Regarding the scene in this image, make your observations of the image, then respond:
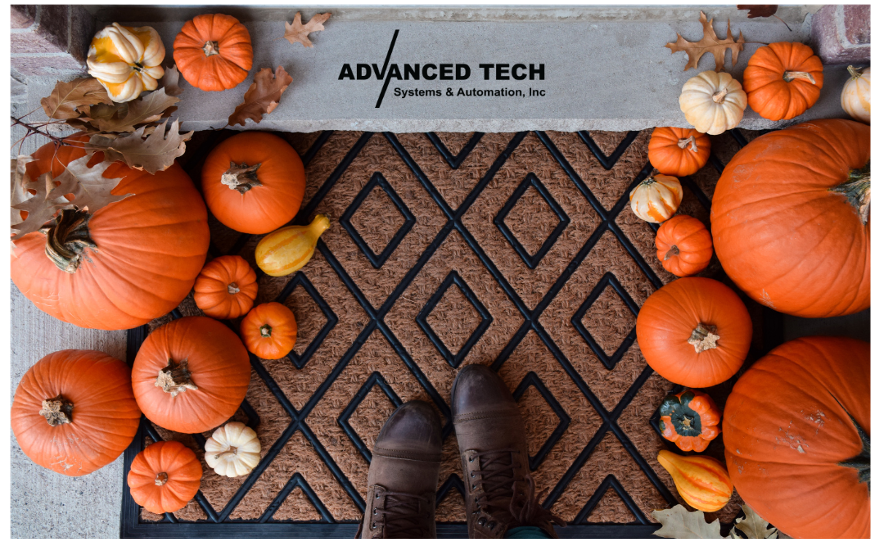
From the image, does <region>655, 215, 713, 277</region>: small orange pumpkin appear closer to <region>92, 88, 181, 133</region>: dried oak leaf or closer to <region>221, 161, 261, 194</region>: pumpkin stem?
<region>221, 161, 261, 194</region>: pumpkin stem

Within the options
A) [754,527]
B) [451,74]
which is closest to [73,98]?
[451,74]

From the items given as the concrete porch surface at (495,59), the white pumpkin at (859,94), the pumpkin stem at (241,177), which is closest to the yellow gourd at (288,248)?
the pumpkin stem at (241,177)

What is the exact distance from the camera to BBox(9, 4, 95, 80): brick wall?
1460mm

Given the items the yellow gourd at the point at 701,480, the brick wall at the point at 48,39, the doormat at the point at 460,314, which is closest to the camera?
the brick wall at the point at 48,39

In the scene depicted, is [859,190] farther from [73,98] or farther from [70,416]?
[70,416]

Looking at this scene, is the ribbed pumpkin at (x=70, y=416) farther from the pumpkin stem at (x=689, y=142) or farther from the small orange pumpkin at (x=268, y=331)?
the pumpkin stem at (x=689, y=142)

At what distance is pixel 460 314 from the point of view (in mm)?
1979

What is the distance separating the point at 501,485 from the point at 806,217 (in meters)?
1.27

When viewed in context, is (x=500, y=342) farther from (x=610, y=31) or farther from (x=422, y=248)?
(x=610, y=31)

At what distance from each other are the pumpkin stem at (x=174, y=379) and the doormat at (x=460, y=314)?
1.00ft

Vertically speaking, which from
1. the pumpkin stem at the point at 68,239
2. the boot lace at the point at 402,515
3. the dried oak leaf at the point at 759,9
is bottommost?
the boot lace at the point at 402,515

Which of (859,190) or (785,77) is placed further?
(785,77)

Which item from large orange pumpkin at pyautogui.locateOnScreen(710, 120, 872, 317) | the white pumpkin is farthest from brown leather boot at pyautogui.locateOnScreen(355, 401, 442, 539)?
the white pumpkin

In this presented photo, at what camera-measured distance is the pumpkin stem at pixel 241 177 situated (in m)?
Result: 1.67
